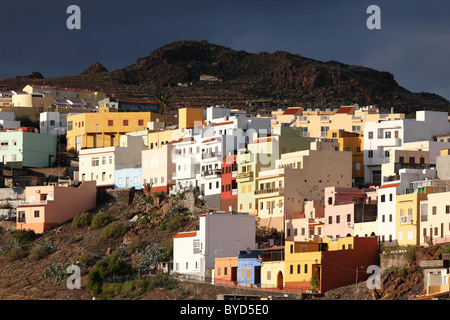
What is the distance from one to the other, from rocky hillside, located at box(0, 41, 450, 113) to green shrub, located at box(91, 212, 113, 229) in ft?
183

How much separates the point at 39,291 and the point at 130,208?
1408 centimetres

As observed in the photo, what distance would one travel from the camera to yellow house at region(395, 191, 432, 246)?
269ft

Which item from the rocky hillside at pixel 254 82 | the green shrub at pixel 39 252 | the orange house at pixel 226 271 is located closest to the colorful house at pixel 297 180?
the orange house at pixel 226 271

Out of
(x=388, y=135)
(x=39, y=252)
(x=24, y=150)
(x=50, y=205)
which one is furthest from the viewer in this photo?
(x=24, y=150)

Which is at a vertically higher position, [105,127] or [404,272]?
[105,127]

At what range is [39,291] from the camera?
3851 inches

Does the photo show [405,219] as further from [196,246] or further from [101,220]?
[101,220]

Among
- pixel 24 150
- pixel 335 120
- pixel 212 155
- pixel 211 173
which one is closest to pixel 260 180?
pixel 211 173

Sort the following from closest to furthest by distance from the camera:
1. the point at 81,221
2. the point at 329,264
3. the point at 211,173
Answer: the point at 329,264, the point at 211,173, the point at 81,221

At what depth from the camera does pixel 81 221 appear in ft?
356

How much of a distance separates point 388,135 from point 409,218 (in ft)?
86.7

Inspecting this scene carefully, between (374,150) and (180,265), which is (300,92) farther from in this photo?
(180,265)

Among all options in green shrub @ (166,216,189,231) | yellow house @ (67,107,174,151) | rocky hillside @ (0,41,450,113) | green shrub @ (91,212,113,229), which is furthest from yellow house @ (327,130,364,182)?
rocky hillside @ (0,41,450,113)
